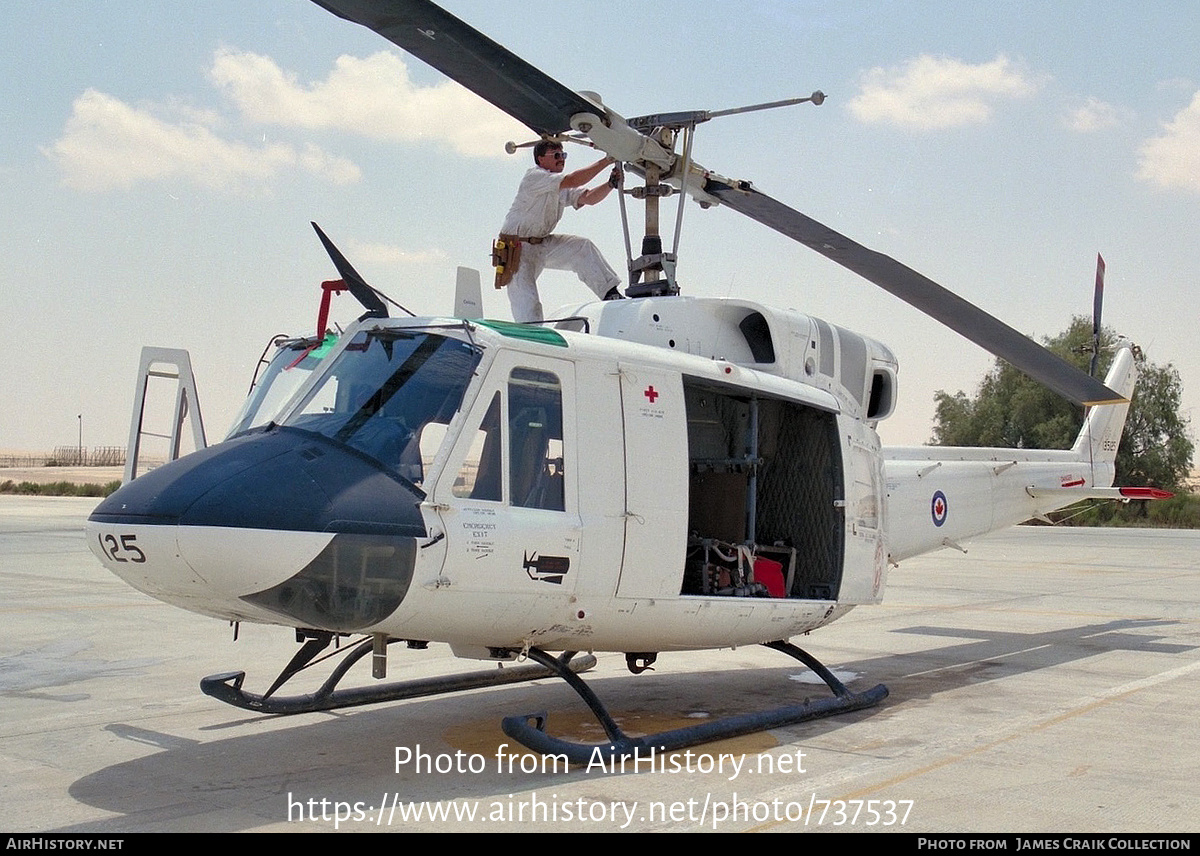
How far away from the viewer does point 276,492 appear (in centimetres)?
528

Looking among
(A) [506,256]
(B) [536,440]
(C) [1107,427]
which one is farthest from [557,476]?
(C) [1107,427]

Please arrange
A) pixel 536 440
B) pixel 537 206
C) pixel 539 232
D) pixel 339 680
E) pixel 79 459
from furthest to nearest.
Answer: pixel 79 459 < pixel 539 232 < pixel 537 206 < pixel 339 680 < pixel 536 440

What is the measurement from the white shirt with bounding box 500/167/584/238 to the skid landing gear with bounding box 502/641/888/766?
10.2 feet

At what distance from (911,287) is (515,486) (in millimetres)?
3986

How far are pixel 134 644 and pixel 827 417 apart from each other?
6.99 metres

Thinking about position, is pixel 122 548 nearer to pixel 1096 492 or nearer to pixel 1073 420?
pixel 1096 492

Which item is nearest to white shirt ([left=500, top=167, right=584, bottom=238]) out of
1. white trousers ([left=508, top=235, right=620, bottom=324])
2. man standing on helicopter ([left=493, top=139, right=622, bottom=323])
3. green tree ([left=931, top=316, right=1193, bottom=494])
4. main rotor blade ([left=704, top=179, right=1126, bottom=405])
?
man standing on helicopter ([left=493, top=139, right=622, bottom=323])

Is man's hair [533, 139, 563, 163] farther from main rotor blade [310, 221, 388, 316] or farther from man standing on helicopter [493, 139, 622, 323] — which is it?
main rotor blade [310, 221, 388, 316]

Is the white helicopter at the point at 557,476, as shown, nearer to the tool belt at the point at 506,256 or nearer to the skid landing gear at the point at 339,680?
the skid landing gear at the point at 339,680

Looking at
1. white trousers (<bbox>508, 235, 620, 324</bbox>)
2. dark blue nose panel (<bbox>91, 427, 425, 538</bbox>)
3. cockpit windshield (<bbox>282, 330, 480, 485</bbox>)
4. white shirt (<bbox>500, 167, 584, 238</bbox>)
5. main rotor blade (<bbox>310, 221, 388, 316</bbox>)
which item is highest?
white shirt (<bbox>500, 167, 584, 238</bbox>)

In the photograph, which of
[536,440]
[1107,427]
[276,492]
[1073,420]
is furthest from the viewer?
[1073,420]

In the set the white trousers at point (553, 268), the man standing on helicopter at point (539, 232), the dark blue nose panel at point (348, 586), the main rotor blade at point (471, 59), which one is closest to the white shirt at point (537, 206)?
the man standing on helicopter at point (539, 232)

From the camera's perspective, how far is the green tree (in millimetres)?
46716

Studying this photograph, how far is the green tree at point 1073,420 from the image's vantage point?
46716mm
